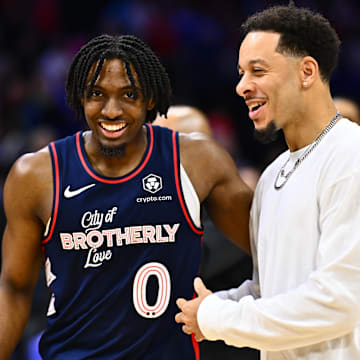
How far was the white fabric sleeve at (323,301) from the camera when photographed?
2.30m

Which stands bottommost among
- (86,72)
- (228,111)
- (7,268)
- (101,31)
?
(7,268)

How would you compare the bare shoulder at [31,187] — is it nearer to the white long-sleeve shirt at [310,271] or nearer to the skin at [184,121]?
the white long-sleeve shirt at [310,271]

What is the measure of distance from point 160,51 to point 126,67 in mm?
5369

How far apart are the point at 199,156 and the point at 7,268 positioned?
940mm

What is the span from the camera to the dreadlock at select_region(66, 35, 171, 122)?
295 centimetres

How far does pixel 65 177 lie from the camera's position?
9.77ft

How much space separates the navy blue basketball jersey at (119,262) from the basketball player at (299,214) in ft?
1.03

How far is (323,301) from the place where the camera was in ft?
7.57

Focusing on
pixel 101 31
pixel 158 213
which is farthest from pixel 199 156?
pixel 101 31

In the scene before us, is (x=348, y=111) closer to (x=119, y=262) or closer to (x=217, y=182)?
(x=217, y=182)

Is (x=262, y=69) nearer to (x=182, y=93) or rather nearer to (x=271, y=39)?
(x=271, y=39)

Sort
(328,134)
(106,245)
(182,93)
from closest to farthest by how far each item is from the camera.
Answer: (328,134)
(106,245)
(182,93)

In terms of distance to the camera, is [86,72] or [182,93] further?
[182,93]

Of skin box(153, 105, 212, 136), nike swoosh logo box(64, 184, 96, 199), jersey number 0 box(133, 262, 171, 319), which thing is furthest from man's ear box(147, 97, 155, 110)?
skin box(153, 105, 212, 136)
